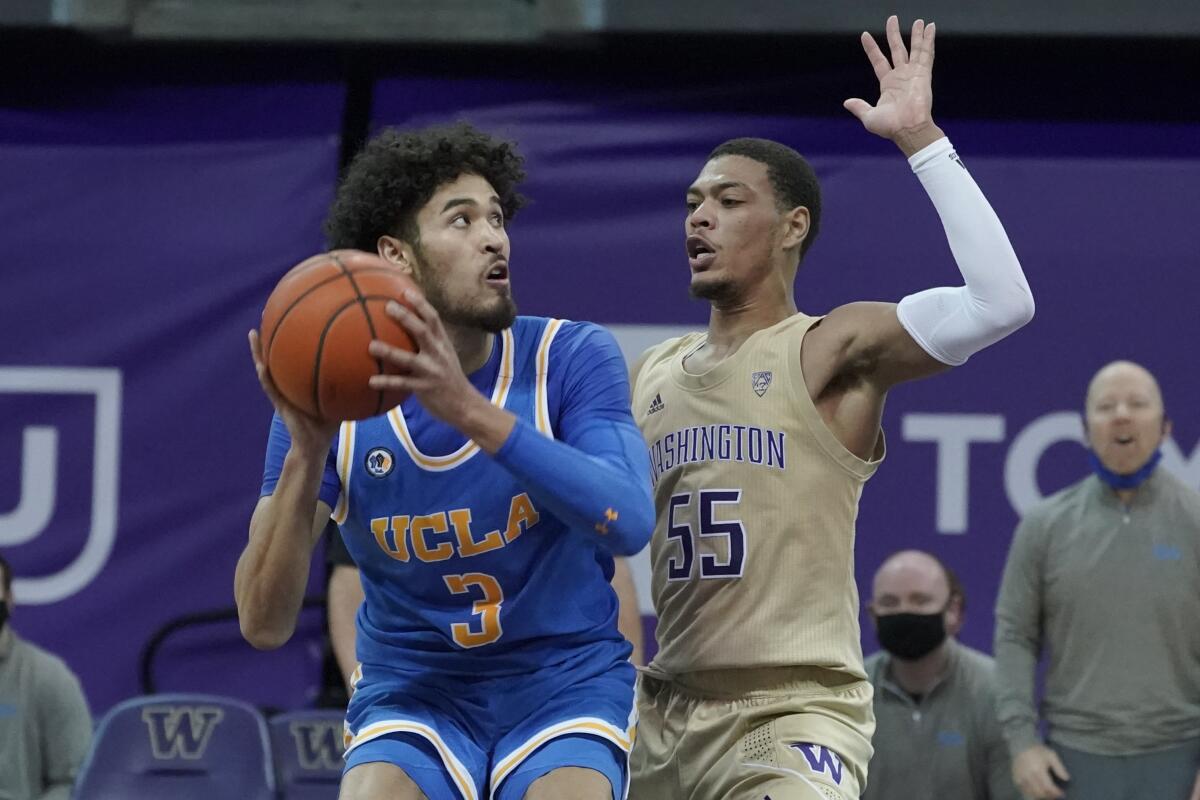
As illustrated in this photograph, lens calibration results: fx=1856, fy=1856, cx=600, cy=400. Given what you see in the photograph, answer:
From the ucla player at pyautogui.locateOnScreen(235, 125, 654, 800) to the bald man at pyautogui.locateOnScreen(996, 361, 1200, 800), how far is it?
286 centimetres

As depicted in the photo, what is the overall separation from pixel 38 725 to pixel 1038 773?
11.3 ft

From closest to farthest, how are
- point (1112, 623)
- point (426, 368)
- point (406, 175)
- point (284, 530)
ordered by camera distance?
point (426, 368)
point (284, 530)
point (406, 175)
point (1112, 623)

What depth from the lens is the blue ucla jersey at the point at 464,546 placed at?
3.62 metres

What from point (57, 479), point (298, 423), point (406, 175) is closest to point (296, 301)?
point (298, 423)

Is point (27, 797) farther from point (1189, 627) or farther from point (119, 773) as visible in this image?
point (1189, 627)

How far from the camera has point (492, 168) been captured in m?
3.89

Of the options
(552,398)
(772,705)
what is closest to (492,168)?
(552,398)

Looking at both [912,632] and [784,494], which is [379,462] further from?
[912,632]

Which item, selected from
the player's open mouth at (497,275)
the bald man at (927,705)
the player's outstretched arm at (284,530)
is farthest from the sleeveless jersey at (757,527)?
the bald man at (927,705)

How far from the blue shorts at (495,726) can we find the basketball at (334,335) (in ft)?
2.10

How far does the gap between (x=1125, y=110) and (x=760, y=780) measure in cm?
480

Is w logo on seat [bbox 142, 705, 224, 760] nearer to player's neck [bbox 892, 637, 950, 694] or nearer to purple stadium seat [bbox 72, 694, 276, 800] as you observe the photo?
purple stadium seat [bbox 72, 694, 276, 800]

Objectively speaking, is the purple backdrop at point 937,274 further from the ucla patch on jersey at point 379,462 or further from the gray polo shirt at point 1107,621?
the ucla patch on jersey at point 379,462

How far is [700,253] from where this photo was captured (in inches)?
176
